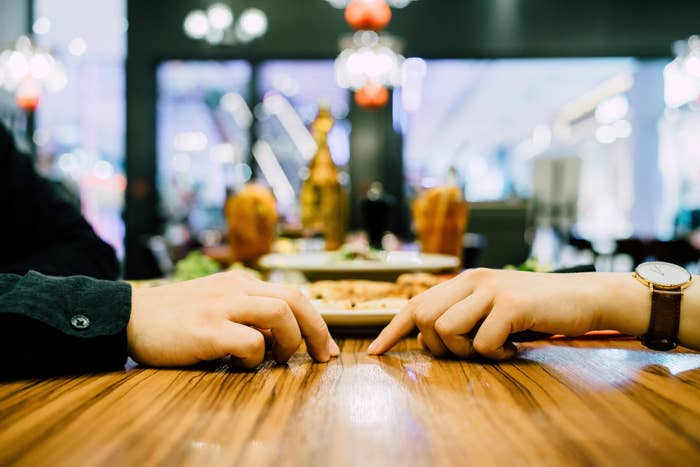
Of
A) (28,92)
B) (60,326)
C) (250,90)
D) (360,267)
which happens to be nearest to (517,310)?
(60,326)

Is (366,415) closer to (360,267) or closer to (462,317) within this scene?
(462,317)

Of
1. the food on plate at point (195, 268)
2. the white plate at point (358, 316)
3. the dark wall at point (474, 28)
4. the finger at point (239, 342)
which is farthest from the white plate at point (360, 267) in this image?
the dark wall at point (474, 28)

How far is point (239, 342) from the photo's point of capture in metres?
0.63

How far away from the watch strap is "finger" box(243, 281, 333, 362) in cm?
40

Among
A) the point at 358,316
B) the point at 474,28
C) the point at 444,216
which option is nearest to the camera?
the point at 358,316

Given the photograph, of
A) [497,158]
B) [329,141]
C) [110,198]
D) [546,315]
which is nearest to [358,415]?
[546,315]

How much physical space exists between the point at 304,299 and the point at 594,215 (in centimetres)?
1187

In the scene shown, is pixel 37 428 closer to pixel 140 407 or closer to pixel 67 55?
pixel 140 407

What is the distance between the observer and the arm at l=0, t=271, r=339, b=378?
0.63 m

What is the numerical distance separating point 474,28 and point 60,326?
715 centimetres

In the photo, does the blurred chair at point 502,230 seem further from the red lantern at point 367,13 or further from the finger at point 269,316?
the finger at point 269,316

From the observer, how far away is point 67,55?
745cm

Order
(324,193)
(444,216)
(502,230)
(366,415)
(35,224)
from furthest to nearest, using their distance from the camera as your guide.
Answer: (502,230) → (324,193) → (444,216) → (35,224) → (366,415)

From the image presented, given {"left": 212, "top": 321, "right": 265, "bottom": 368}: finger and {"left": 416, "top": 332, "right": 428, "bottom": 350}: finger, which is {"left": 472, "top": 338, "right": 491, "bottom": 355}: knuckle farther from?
{"left": 212, "top": 321, "right": 265, "bottom": 368}: finger
